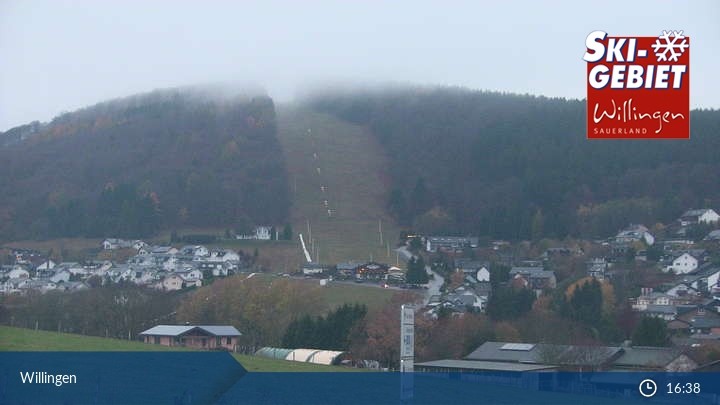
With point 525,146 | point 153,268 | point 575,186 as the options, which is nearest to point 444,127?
point 525,146

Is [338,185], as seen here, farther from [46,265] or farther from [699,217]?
[46,265]

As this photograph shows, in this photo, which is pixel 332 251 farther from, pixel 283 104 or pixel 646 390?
pixel 283 104

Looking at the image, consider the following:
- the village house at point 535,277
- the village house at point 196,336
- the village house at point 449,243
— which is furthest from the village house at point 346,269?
the village house at point 196,336

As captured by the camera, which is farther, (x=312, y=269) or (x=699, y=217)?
(x=699, y=217)

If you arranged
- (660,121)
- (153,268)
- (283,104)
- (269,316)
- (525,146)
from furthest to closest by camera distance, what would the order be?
(283,104)
(525,146)
(153,268)
(269,316)
(660,121)

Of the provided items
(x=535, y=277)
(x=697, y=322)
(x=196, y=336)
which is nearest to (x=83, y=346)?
(x=196, y=336)
